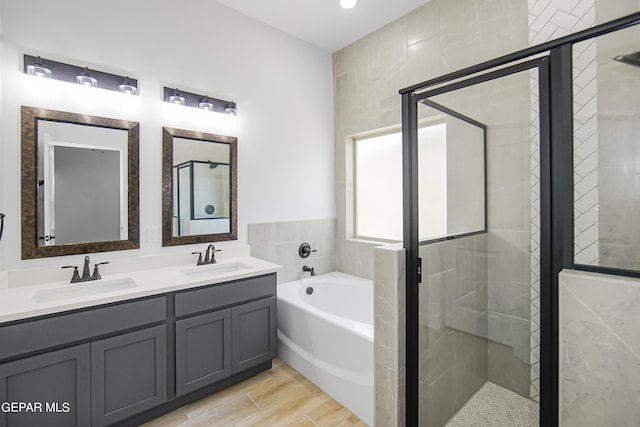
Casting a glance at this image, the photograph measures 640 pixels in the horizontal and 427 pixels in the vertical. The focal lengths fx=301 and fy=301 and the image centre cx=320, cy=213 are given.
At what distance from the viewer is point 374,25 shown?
3.02 m

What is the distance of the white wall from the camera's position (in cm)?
188

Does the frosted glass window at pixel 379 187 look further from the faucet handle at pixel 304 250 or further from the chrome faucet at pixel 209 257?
the chrome faucet at pixel 209 257

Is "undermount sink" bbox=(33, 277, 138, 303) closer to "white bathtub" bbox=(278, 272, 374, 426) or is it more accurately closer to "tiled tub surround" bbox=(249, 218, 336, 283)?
"tiled tub surround" bbox=(249, 218, 336, 283)

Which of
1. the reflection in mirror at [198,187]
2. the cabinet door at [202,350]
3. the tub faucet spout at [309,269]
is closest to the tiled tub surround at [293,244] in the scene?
the tub faucet spout at [309,269]

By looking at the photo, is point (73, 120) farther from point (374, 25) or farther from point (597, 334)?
point (597, 334)

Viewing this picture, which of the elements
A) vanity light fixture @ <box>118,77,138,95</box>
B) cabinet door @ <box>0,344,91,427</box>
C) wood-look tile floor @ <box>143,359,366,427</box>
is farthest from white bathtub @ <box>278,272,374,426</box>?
vanity light fixture @ <box>118,77,138,95</box>

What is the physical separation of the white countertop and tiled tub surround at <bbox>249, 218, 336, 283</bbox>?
0.42 m

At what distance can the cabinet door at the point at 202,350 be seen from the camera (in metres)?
1.96

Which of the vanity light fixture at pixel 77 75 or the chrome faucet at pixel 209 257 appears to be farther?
the chrome faucet at pixel 209 257

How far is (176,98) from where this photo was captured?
2426mm

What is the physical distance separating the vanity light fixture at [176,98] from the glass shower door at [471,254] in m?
1.88

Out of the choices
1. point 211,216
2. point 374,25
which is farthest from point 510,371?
point 374,25

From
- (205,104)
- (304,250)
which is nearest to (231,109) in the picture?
(205,104)

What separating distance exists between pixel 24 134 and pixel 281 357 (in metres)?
2.44
